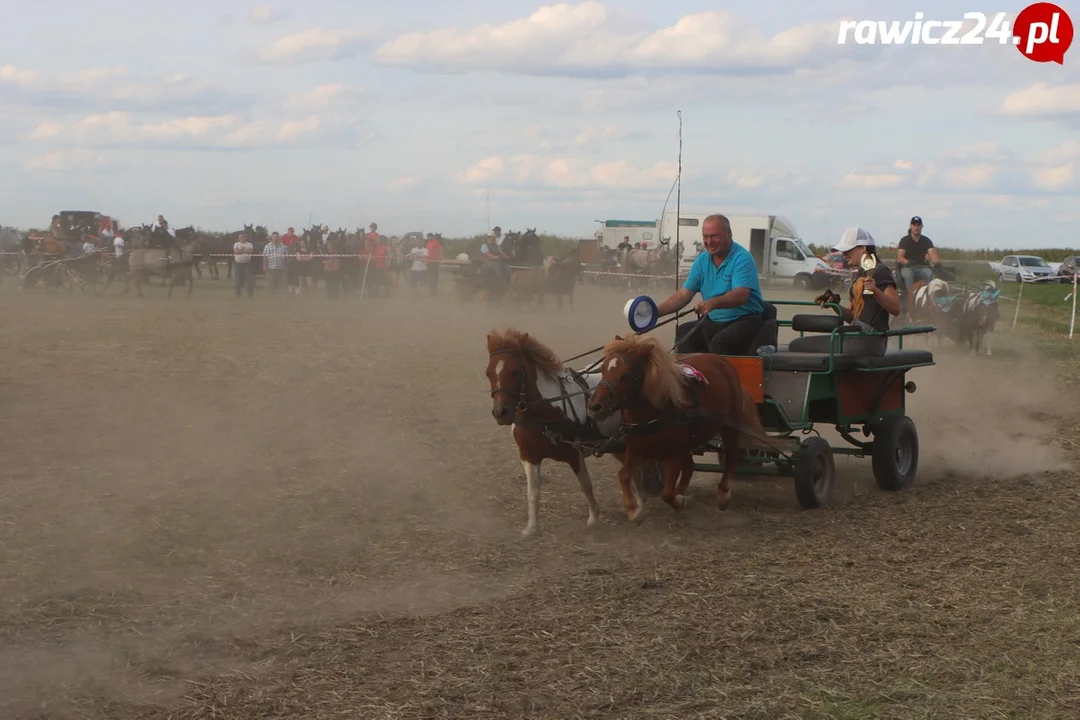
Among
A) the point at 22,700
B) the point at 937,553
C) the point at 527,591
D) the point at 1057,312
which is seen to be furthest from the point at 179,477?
the point at 1057,312

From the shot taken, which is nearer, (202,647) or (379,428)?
(202,647)

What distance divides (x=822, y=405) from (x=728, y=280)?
4.06 feet

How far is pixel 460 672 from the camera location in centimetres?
527

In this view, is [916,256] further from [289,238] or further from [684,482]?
[289,238]

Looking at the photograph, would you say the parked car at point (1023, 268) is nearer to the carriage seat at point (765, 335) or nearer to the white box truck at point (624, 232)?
the white box truck at point (624, 232)

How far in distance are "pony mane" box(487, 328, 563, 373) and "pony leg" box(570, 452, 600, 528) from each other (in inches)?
24.7

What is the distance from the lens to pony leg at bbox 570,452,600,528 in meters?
8.09

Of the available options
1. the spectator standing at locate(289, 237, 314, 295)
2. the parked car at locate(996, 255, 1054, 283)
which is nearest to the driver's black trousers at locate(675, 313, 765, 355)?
the spectator standing at locate(289, 237, 314, 295)

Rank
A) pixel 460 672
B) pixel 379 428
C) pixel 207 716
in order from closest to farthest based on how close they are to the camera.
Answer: pixel 207 716, pixel 460 672, pixel 379 428

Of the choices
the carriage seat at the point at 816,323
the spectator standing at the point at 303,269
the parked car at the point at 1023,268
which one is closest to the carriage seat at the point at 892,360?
the carriage seat at the point at 816,323

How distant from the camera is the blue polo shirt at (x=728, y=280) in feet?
28.8

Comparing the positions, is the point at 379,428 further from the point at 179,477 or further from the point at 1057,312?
the point at 1057,312

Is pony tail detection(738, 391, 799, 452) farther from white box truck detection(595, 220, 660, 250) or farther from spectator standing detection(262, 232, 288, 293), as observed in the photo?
white box truck detection(595, 220, 660, 250)

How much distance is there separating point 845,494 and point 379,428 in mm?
4725
